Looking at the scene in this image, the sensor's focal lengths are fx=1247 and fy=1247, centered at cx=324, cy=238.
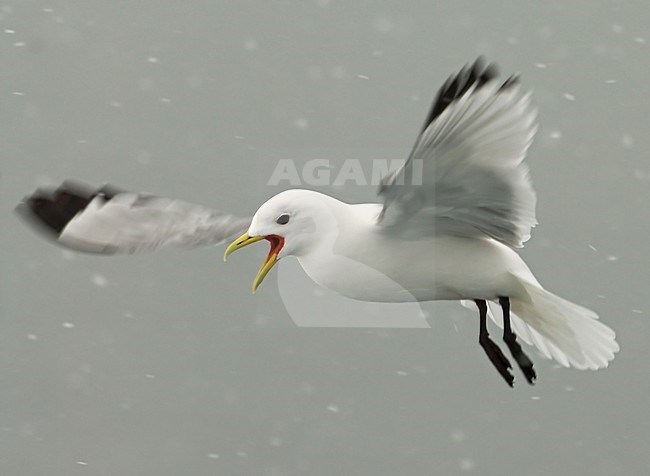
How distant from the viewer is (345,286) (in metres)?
2.00

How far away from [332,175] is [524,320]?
1.50ft

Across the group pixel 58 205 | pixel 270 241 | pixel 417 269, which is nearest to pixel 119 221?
pixel 58 205

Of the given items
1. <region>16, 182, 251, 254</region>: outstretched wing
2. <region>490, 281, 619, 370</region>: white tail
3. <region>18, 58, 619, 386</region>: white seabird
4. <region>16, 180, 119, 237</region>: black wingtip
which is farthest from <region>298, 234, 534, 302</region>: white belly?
<region>16, 180, 119, 237</region>: black wingtip

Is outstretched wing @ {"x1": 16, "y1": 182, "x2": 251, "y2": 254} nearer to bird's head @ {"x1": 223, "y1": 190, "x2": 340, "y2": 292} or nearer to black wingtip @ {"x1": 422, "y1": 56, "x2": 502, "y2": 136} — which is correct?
bird's head @ {"x1": 223, "y1": 190, "x2": 340, "y2": 292}

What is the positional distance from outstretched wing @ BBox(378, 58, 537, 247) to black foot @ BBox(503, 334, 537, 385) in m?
0.18

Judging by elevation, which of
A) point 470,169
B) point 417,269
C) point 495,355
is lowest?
point 495,355

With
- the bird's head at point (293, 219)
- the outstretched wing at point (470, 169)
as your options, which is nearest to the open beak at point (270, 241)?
the bird's head at point (293, 219)

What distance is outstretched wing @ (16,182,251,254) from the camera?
2242mm

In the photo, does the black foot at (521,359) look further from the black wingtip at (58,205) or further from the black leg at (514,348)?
the black wingtip at (58,205)

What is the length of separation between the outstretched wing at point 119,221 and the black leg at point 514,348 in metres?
0.48

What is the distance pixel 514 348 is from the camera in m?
2.20

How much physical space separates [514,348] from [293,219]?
0.49m

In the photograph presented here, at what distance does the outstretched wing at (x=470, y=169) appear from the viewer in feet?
5.68

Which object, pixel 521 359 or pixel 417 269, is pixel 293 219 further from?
pixel 521 359
